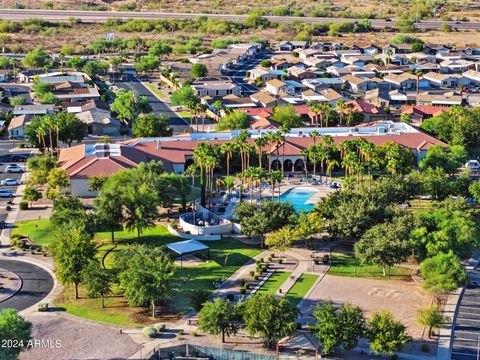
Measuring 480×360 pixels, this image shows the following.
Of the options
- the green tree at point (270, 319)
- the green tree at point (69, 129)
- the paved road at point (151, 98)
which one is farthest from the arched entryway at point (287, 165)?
the green tree at point (270, 319)

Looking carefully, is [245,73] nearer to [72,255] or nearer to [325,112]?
[325,112]

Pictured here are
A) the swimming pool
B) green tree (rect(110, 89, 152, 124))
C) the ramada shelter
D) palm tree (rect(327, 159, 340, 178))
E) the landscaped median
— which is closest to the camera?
the landscaped median

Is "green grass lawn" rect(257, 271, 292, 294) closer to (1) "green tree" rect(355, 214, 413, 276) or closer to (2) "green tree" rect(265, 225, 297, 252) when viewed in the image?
(2) "green tree" rect(265, 225, 297, 252)

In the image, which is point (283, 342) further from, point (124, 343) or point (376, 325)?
point (124, 343)

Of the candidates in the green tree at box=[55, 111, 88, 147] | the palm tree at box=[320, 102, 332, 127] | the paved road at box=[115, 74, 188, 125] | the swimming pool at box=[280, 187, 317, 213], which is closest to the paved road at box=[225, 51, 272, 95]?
the paved road at box=[115, 74, 188, 125]

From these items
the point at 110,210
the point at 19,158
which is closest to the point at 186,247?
the point at 110,210

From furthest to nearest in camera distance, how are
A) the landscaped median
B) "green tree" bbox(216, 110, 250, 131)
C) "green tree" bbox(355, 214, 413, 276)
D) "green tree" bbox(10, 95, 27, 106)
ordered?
"green tree" bbox(10, 95, 27, 106) < "green tree" bbox(216, 110, 250, 131) < "green tree" bbox(355, 214, 413, 276) < the landscaped median

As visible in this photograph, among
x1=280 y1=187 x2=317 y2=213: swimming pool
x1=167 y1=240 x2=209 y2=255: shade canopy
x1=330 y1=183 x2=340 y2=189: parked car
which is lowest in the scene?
x1=280 y1=187 x2=317 y2=213: swimming pool
